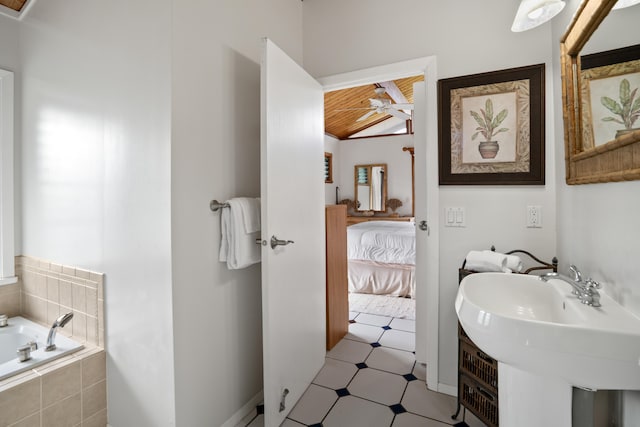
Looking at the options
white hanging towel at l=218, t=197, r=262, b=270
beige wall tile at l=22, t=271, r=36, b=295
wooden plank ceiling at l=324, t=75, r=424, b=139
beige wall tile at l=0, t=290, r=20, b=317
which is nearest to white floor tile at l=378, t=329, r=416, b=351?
white hanging towel at l=218, t=197, r=262, b=270

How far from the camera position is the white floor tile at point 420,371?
7.14ft

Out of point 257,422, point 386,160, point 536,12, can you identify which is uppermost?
point 386,160

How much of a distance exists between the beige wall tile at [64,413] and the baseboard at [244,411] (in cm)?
70

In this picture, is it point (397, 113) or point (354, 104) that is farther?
point (354, 104)

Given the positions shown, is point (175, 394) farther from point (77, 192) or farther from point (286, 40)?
point (286, 40)

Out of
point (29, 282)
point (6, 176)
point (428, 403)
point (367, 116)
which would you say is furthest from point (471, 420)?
point (367, 116)

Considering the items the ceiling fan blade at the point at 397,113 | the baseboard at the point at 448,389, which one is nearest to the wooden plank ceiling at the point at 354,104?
the ceiling fan blade at the point at 397,113

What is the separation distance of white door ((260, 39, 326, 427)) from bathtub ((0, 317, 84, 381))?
40.6 inches

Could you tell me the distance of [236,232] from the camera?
1601 mm

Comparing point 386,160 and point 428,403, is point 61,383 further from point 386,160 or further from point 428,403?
point 386,160

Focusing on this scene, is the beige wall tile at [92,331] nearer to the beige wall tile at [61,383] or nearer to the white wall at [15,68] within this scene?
the beige wall tile at [61,383]

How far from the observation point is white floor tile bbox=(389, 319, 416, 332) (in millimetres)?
2957

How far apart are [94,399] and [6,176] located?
1521 mm

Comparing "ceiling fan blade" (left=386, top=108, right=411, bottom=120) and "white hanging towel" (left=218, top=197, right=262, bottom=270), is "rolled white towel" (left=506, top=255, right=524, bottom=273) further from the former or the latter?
"ceiling fan blade" (left=386, top=108, right=411, bottom=120)
